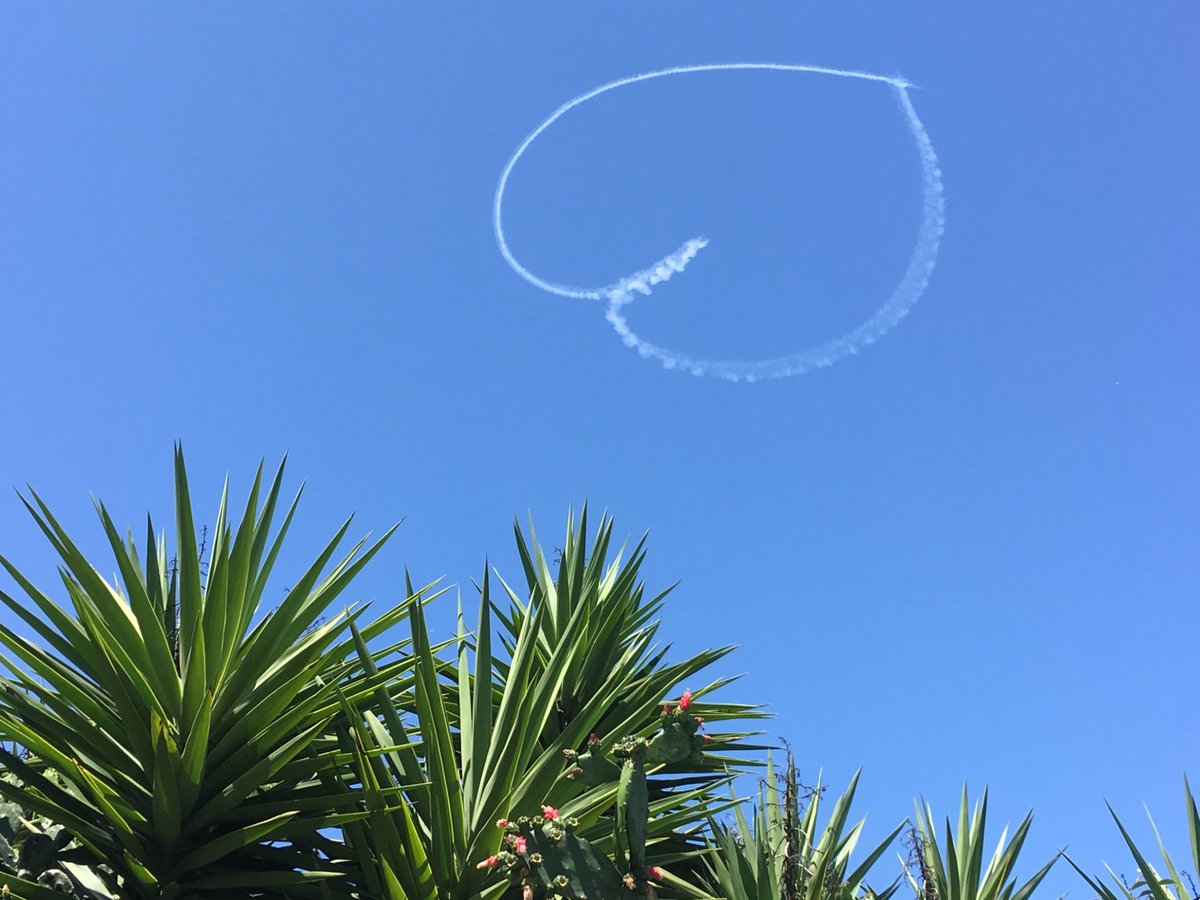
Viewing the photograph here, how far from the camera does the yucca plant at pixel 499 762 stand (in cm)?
331

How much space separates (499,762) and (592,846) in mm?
897

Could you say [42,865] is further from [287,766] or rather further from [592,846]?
[592,846]

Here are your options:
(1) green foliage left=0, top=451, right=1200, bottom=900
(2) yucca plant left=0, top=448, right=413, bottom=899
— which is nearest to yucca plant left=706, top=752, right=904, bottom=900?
(1) green foliage left=0, top=451, right=1200, bottom=900

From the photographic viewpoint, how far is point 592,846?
287 centimetres

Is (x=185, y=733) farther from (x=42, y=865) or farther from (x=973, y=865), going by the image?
(x=973, y=865)

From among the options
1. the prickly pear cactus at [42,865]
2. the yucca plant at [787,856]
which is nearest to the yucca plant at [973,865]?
the yucca plant at [787,856]

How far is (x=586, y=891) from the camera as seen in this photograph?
2785mm

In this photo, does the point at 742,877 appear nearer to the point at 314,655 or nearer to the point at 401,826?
the point at 401,826

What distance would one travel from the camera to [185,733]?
341 centimetres

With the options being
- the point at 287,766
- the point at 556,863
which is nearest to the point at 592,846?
the point at 556,863

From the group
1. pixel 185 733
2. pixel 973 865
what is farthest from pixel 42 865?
pixel 973 865

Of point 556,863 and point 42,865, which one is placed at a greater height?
point 556,863

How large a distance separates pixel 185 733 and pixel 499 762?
1177 mm

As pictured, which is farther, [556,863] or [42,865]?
[42,865]
